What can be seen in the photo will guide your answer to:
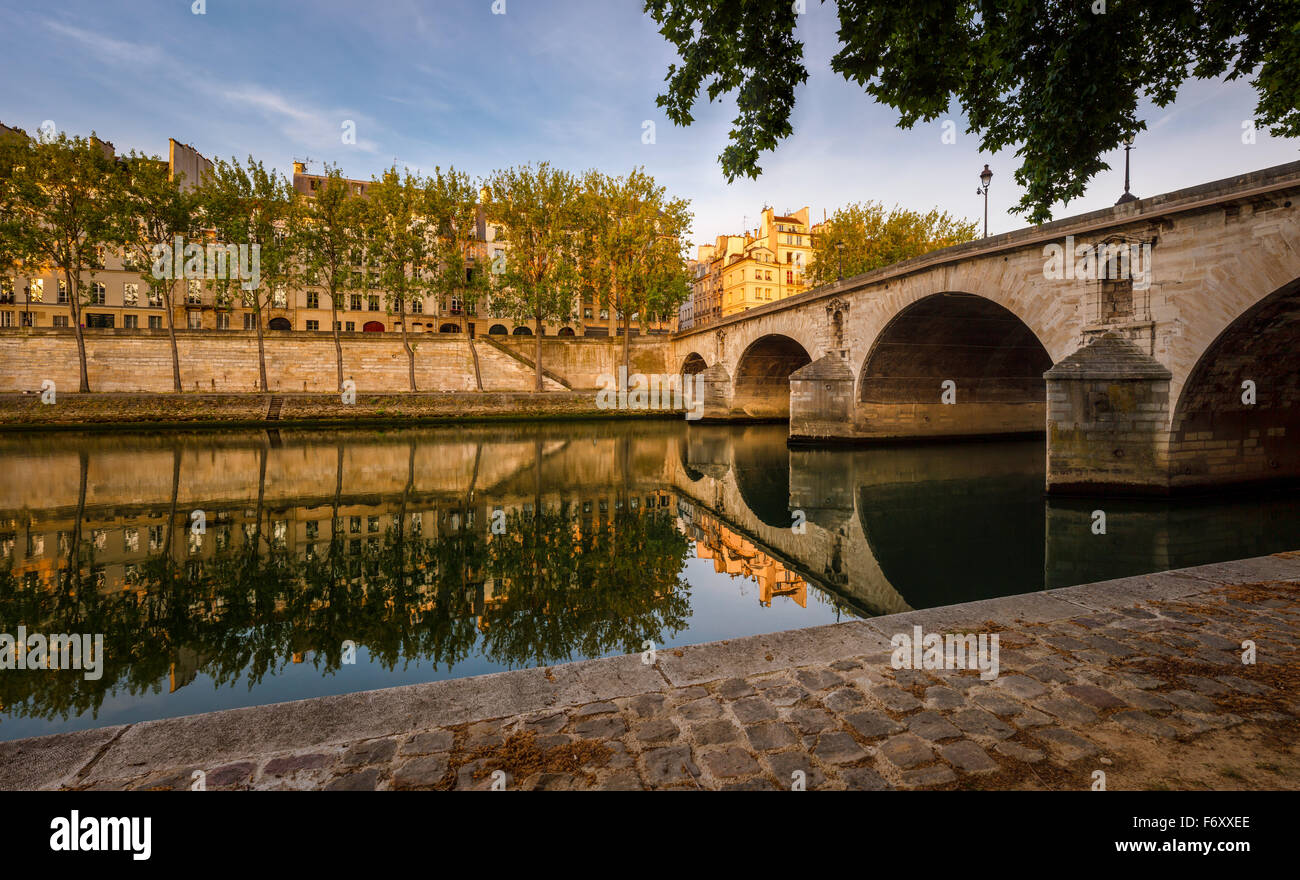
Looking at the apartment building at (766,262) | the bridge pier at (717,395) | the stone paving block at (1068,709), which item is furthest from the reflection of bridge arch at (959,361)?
the apartment building at (766,262)

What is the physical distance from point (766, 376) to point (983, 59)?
31.4 m

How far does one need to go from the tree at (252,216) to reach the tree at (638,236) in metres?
17.9

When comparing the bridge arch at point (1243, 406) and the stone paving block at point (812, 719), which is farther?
the bridge arch at point (1243, 406)

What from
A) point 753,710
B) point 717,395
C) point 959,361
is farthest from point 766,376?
point 753,710

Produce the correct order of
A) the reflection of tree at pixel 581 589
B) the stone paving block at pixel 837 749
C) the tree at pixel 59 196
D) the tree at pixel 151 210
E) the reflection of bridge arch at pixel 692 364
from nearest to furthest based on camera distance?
the stone paving block at pixel 837 749, the reflection of tree at pixel 581 589, the tree at pixel 59 196, the tree at pixel 151 210, the reflection of bridge arch at pixel 692 364

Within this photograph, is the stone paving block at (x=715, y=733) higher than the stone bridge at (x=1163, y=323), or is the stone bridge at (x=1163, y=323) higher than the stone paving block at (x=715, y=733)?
the stone bridge at (x=1163, y=323)

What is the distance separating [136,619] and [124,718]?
7.67 ft

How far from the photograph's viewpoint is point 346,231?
38625 mm

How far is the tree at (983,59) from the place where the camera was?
17.4 ft

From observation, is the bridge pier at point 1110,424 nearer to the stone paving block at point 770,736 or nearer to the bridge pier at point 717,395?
the stone paving block at point 770,736

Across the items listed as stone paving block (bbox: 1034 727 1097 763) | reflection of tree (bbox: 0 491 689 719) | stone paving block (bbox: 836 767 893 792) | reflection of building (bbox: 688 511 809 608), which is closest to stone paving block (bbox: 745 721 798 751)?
stone paving block (bbox: 836 767 893 792)

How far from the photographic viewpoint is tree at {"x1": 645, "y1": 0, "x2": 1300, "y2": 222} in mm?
5289

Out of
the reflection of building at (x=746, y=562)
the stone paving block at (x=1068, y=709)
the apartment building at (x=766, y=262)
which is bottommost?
the reflection of building at (x=746, y=562)

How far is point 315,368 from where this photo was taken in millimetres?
38688
